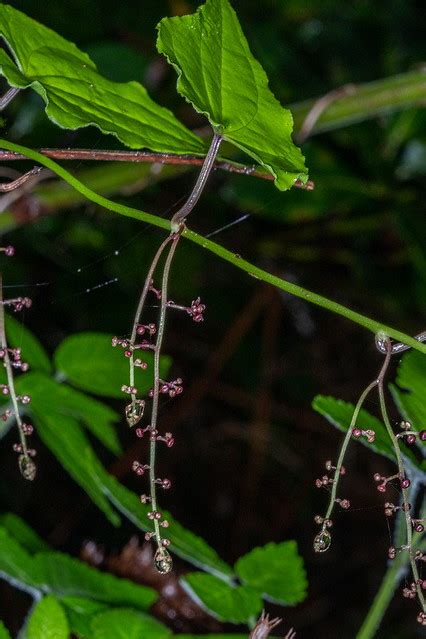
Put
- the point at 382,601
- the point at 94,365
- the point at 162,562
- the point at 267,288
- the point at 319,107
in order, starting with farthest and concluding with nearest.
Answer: the point at 267,288 < the point at 319,107 < the point at 94,365 < the point at 382,601 < the point at 162,562

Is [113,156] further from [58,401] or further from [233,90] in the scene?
[58,401]

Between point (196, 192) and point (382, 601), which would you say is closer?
point (196, 192)

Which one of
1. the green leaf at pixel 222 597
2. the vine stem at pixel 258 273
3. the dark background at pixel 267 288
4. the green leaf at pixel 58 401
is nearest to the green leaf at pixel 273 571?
the green leaf at pixel 222 597

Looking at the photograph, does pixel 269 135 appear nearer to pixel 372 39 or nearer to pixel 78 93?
pixel 78 93

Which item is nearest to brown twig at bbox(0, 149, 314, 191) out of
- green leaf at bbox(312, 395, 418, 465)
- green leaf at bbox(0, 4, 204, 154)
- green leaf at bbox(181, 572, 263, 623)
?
green leaf at bbox(0, 4, 204, 154)

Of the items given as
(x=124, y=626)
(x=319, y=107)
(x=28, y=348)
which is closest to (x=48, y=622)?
(x=124, y=626)


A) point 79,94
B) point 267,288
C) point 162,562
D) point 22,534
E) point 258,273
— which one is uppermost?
point 79,94
